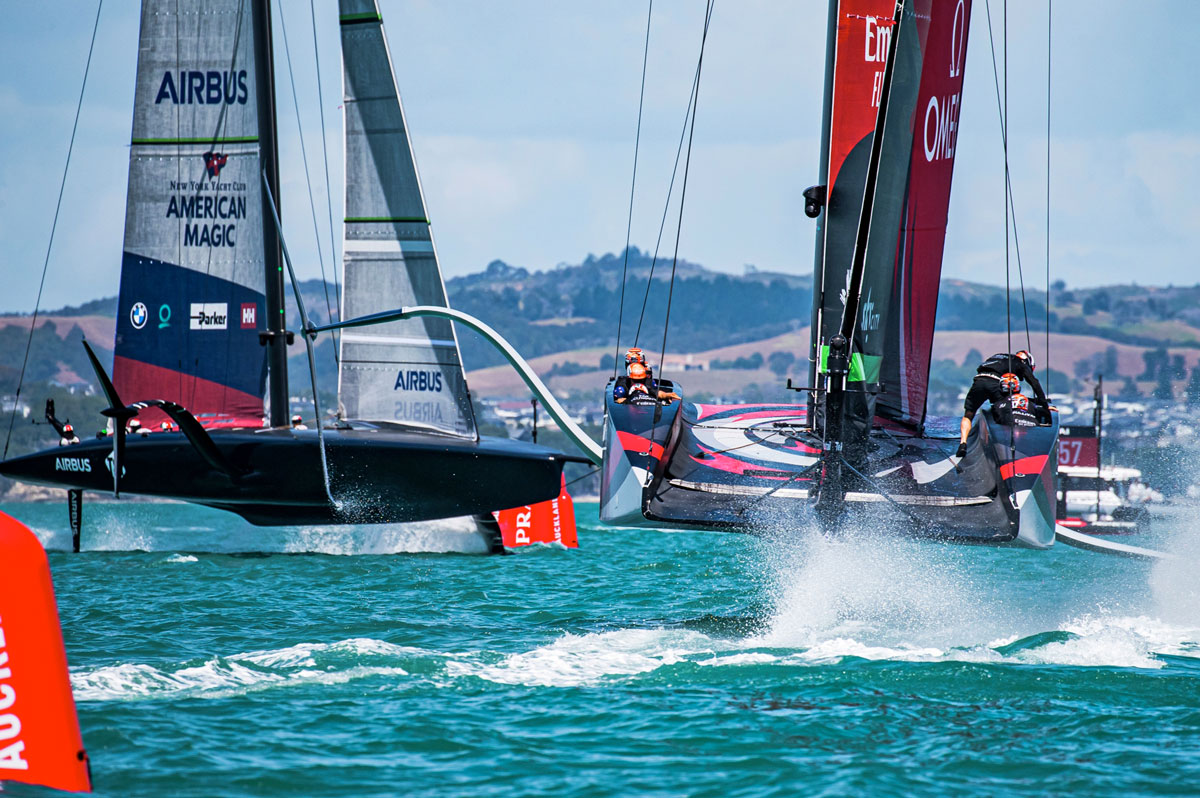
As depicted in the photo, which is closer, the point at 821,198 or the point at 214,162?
the point at 821,198

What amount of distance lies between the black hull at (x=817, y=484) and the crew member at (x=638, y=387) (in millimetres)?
341

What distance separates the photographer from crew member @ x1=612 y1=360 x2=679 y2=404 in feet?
26.8

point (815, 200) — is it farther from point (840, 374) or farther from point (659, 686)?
point (659, 686)

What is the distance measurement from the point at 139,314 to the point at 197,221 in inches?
47.4

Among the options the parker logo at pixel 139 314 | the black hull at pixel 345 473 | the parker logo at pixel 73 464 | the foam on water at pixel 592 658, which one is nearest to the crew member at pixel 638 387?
the foam on water at pixel 592 658

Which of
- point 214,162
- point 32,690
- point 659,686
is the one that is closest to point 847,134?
point 659,686

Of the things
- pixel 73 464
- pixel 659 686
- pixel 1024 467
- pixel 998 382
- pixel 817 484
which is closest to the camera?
pixel 659 686

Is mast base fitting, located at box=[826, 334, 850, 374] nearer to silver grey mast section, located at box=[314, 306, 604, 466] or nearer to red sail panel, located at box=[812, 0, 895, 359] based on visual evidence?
red sail panel, located at box=[812, 0, 895, 359]

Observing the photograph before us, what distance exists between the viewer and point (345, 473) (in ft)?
41.8

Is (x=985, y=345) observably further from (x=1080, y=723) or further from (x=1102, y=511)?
(x=1080, y=723)

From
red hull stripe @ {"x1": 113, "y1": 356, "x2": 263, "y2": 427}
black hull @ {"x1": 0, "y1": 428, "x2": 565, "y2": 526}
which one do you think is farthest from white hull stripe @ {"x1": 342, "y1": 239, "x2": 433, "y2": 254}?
black hull @ {"x1": 0, "y1": 428, "x2": 565, "y2": 526}

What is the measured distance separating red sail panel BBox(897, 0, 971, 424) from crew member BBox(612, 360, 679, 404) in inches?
63.7

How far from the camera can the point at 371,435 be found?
12930 mm

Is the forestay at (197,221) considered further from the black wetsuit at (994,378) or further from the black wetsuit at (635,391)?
the black wetsuit at (994,378)
